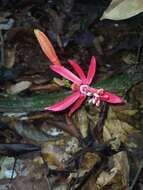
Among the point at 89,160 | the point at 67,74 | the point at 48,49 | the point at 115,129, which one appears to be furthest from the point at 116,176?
the point at 48,49

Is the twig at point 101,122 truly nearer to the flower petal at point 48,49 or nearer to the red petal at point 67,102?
the red petal at point 67,102

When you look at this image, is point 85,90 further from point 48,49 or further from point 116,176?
point 116,176

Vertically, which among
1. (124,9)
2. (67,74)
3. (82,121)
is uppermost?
(124,9)

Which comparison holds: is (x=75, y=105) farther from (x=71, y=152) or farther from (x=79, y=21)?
(x=79, y=21)

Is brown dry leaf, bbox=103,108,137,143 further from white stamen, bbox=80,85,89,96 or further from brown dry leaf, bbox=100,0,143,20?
brown dry leaf, bbox=100,0,143,20

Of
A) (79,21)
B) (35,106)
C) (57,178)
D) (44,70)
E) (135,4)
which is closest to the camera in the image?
(135,4)

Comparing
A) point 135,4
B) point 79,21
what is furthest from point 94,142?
point 79,21
